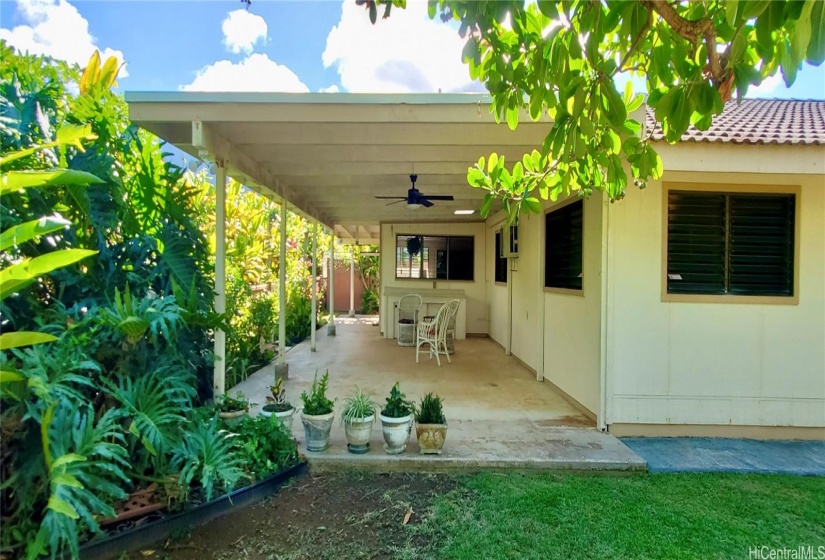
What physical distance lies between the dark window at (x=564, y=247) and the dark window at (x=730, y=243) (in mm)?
863

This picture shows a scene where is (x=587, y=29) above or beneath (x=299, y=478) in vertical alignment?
above

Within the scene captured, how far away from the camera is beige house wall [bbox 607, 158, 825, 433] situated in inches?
148

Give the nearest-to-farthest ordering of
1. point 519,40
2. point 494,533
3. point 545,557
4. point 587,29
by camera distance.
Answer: point 587,29 → point 519,40 → point 545,557 → point 494,533

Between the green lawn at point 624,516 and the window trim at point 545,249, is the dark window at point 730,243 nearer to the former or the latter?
the window trim at point 545,249

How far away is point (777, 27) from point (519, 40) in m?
1.02

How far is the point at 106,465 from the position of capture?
201 centimetres

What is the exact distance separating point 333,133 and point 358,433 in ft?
8.45

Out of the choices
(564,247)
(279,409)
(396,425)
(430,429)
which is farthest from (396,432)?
(564,247)

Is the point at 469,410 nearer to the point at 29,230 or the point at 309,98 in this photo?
the point at 309,98

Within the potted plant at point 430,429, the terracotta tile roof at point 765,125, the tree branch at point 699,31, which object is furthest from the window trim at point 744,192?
the potted plant at point 430,429

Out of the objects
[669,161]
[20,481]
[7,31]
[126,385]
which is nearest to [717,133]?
[669,161]

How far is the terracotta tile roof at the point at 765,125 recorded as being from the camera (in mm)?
3531

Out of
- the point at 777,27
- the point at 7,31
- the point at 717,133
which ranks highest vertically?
the point at 7,31

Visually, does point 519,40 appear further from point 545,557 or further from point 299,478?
point 299,478
